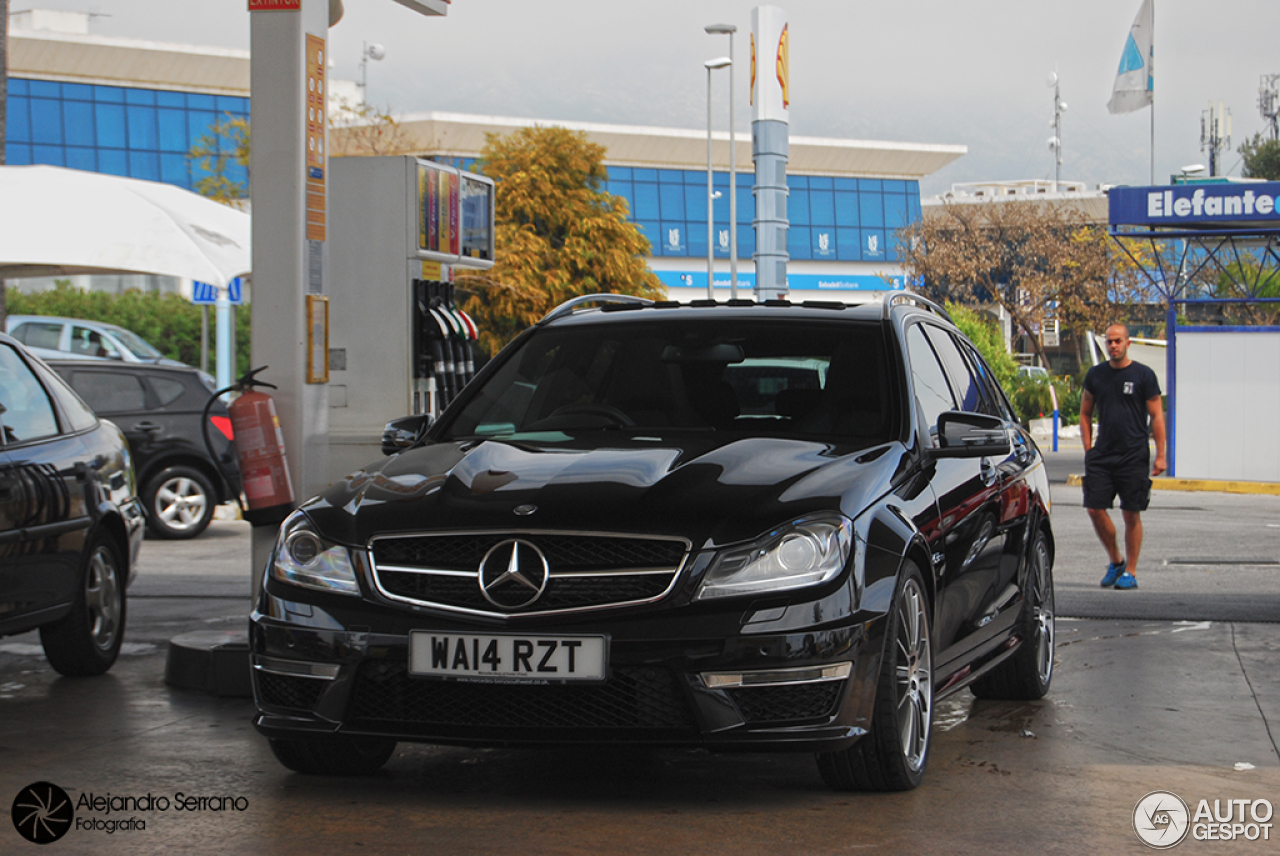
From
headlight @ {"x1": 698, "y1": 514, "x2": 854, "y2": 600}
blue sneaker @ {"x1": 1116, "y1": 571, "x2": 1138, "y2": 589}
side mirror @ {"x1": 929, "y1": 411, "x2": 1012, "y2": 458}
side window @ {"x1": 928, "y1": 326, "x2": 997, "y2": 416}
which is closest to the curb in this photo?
blue sneaker @ {"x1": 1116, "y1": 571, "x2": 1138, "y2": 589}

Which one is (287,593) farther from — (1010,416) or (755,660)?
(1010,416)

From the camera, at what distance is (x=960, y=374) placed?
6.66 metres

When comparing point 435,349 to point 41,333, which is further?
point 41,333

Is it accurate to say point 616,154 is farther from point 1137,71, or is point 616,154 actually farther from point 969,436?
point 969,436

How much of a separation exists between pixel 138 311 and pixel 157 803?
134 feet

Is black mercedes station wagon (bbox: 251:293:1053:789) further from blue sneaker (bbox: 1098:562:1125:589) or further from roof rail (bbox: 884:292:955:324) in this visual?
blue sneaker (bbox: 1098:562:1125:589)

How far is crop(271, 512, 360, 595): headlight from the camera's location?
15.3 feet

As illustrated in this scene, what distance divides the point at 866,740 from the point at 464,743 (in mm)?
1179

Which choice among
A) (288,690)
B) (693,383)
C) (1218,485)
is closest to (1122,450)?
(693,383)

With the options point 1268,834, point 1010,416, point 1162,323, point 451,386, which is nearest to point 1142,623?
point 1010,416

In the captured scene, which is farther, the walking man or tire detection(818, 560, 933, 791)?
the walking man

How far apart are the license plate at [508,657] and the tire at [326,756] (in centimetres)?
68

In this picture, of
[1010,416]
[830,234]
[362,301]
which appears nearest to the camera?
[1010,416]

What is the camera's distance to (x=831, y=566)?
4.48 meters
